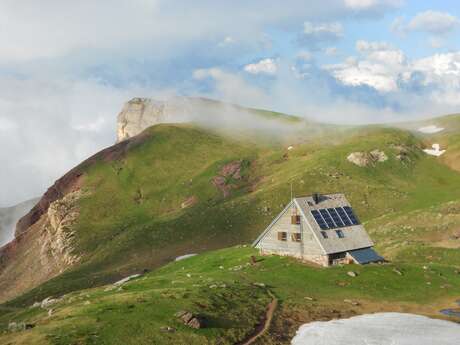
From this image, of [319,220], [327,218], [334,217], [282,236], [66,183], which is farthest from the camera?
[66,183]

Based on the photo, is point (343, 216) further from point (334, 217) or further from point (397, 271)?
point (397, 271)

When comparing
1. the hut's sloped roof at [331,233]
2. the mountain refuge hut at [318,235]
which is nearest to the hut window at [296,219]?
the mountain refuge hut at [318,235]

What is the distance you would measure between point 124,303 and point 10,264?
134 meters

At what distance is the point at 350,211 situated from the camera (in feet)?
233

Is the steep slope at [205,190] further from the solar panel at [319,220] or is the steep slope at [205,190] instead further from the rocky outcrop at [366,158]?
the solar panel at [319,220]

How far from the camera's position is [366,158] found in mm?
146500

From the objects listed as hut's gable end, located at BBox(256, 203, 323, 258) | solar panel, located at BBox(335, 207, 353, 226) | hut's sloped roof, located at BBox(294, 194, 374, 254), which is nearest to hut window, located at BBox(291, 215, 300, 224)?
hut's gable end, located at BBox(256, 203, 323, 258)

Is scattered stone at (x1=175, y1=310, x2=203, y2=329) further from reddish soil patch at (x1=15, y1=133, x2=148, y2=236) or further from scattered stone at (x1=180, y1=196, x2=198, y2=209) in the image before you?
reddish soil patch at (x1=15, y1=133, x2=148, y2=236)

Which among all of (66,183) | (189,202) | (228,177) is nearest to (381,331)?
(189,202)

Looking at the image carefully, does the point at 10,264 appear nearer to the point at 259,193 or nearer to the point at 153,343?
the point at 259,193

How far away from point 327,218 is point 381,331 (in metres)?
26.8

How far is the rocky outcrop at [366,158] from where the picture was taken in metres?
145

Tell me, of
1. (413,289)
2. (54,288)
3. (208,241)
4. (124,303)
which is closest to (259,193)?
(208,241)

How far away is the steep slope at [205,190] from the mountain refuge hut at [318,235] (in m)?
39.7
